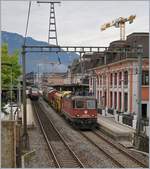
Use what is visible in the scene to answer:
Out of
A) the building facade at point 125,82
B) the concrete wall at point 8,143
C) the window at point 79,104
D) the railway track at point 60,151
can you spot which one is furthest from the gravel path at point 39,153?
the building facade at point 125,82

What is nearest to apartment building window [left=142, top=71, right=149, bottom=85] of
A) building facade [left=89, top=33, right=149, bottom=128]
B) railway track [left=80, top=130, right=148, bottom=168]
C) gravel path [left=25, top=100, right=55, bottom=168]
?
building facade [left=89, top=33, right=149, bottom=128]

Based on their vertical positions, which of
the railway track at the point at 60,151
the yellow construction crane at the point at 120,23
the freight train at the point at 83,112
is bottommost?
the railway track at the point at 60,151

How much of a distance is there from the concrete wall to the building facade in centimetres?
2199

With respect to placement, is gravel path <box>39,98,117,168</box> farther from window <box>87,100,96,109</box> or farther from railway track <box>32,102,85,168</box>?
window <box>87,100,96,109</box>

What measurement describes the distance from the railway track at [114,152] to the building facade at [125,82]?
7.99m

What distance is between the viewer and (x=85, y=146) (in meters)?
24.7

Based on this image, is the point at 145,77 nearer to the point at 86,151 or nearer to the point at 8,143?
the point at 86,151

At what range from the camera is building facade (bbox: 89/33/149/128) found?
144ft

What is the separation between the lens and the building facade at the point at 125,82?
43.9m

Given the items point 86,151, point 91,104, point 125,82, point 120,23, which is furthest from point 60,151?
point 120,23

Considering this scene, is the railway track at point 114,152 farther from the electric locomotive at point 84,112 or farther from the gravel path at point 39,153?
the gravel path at point 39,153

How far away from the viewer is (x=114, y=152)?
22.4m

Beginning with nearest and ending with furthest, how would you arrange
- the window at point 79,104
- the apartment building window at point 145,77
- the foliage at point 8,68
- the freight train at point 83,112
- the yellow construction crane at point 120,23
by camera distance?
the freight train at point 83,112 → the window at point 79,104 → the foliage at point 8,68 → the apartment building window at point 145,77 → the yellow construction crane at point 120,23

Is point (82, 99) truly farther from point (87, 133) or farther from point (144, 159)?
point (144, 159)
